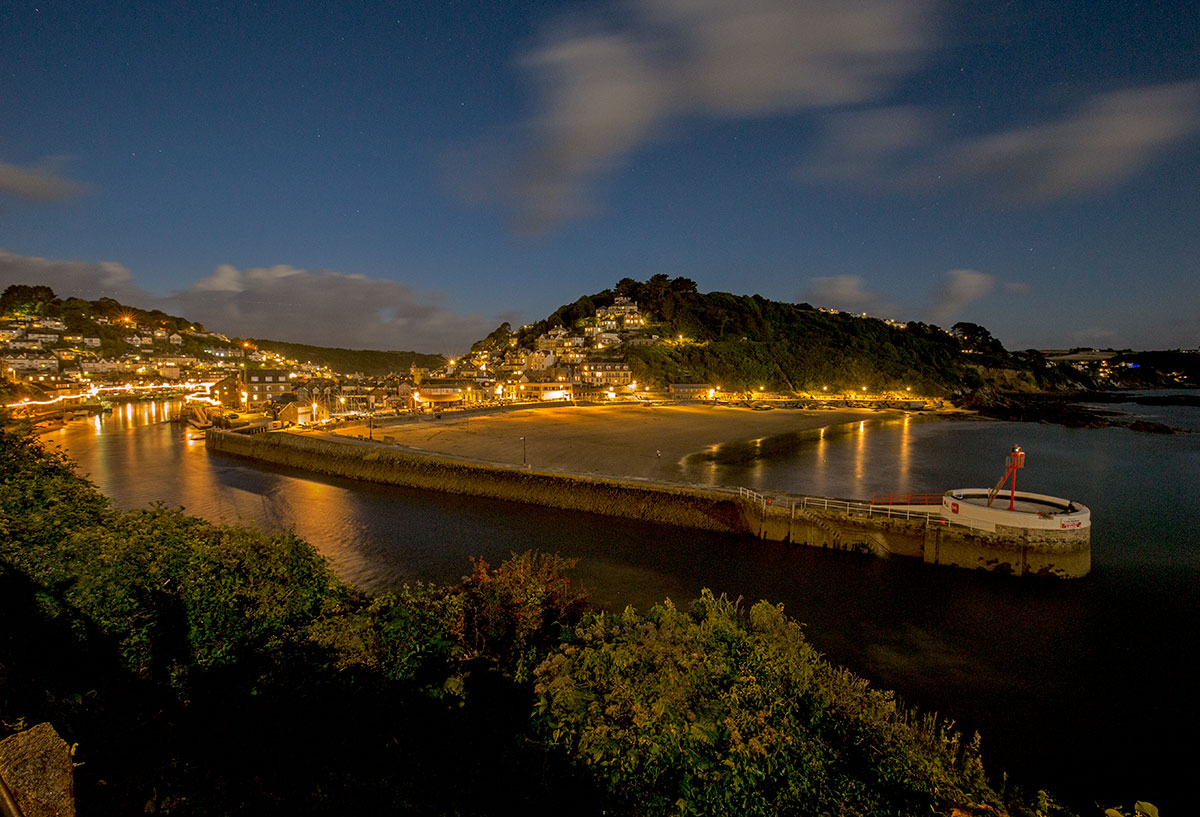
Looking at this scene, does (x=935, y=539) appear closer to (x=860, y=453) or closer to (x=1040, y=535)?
(x=1040, y=535)

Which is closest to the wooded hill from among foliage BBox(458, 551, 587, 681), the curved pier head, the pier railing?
the pier railing

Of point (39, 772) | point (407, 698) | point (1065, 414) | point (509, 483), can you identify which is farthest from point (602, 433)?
point (1065, 414)

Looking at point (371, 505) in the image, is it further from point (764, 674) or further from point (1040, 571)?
point (1040, 571)

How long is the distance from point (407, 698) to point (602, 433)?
124 ft

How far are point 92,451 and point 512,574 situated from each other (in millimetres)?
49253

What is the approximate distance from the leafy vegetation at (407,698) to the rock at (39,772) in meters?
1.89

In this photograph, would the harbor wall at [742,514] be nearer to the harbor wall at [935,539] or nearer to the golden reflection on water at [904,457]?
the harbor wall at [935,539]

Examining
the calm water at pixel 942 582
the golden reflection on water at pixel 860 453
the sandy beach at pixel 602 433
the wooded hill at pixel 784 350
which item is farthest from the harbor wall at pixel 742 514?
the wooded hill at pixel 784 350

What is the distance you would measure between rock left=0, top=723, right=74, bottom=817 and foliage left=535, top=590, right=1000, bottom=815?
357 cm

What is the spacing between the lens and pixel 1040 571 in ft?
50.4

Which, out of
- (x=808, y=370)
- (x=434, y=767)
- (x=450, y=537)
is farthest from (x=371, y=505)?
(x=808, y=370)

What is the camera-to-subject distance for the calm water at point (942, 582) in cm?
961

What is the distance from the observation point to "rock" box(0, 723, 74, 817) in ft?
5.20

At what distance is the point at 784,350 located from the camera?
104m
